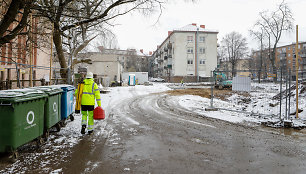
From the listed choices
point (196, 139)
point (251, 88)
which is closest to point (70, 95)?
point (196, 139)

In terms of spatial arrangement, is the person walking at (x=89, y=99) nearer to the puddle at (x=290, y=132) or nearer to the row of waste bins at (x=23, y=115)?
the row of waste bins at (x=23, y=115)

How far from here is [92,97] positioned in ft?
18.9

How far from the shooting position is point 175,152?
4.48m

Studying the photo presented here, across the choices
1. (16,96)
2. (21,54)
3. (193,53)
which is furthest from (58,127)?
(193,53)

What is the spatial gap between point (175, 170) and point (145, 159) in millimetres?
755

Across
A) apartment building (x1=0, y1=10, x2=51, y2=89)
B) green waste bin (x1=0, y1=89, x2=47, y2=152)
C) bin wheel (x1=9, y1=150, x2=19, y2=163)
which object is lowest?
bin wheel (x1=9, y1=150, x2=19, y2=163)

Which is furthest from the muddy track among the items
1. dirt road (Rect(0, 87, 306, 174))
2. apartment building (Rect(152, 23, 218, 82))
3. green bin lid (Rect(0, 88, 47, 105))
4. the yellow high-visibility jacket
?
apartment building (Rect(152, 23, 218, 82))

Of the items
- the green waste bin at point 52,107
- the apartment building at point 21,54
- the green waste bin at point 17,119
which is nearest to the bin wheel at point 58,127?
the green waste bin at point 52,107

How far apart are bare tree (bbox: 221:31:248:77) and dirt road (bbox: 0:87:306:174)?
55.7 metres

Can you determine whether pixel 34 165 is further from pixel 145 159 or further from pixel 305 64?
pixel 305 64

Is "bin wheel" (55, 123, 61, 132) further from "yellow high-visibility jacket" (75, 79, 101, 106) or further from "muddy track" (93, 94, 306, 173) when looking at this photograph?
"muddy track" (93, 94, 306, 173)

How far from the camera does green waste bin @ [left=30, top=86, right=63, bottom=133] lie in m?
5.04

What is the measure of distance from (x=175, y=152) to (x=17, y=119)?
342cm

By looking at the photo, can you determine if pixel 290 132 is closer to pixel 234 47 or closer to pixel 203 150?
pixel 203 150
